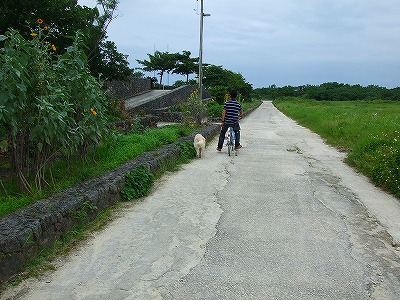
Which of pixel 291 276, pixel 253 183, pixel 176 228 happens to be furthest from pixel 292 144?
pixel 291 276

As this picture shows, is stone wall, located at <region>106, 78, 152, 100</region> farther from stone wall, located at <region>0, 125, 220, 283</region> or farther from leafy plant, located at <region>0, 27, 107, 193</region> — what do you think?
stone wall, located at <region>0, 125, 220, 283</region>

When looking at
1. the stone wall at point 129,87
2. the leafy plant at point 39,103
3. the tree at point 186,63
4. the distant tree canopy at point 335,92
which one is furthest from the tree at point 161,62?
the distant tree canopy at point 335,92

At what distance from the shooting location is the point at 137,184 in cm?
632

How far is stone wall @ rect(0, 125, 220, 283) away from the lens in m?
3.43

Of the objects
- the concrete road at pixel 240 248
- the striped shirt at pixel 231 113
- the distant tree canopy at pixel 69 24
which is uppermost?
the distant tree canopy at pixel 69 24

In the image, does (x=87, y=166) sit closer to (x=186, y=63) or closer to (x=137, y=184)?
(x=137, y=184)

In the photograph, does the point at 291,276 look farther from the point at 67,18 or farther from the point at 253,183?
the point at 67,18

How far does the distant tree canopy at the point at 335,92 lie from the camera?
9343cm

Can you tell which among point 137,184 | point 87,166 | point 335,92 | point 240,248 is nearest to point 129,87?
point 87,166

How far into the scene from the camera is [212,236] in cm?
453

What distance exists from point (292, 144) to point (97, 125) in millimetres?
8896

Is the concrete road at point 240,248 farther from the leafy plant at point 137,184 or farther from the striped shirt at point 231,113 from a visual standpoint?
the striped shirt at point 231,113

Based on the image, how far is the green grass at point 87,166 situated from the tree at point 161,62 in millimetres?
36408

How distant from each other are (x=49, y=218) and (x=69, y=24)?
11304 mm
